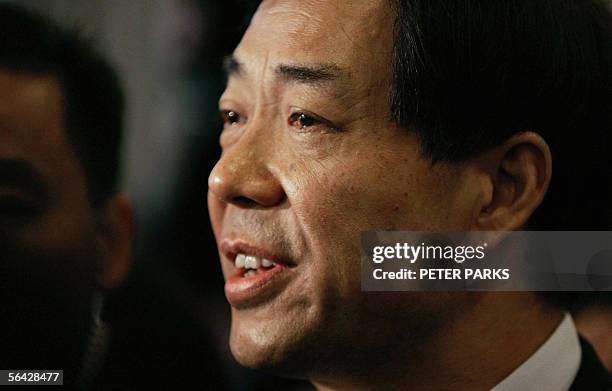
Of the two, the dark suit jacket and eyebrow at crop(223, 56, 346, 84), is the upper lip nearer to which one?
eyebrow at crop(223, 56, 346, 84)

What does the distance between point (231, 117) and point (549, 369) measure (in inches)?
23.3

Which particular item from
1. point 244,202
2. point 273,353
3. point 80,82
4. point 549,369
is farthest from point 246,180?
point 549,369

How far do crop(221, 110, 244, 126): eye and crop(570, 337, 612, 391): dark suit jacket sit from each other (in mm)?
603

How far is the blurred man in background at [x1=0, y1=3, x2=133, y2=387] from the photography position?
47.9 inches

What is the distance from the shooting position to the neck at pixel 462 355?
3.67 feet

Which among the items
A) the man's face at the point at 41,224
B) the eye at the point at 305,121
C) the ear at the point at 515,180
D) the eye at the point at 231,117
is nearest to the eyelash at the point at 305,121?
the eye at the point at 305,121

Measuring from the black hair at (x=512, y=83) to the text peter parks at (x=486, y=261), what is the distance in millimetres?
35

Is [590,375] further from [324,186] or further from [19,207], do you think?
[19,207]

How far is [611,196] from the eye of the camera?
1215 mm

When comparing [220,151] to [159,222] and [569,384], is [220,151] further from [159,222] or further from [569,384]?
[569,384]

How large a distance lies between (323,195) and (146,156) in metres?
0.33

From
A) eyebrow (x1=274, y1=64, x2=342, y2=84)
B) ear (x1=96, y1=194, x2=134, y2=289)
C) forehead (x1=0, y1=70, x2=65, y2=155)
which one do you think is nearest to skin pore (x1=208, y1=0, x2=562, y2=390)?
eyebrow (x1=274, y1=64, x2=342, y2=84)

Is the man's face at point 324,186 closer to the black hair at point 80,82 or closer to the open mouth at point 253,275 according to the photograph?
the open mouth at point 253,275

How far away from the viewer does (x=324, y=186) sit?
108cm
